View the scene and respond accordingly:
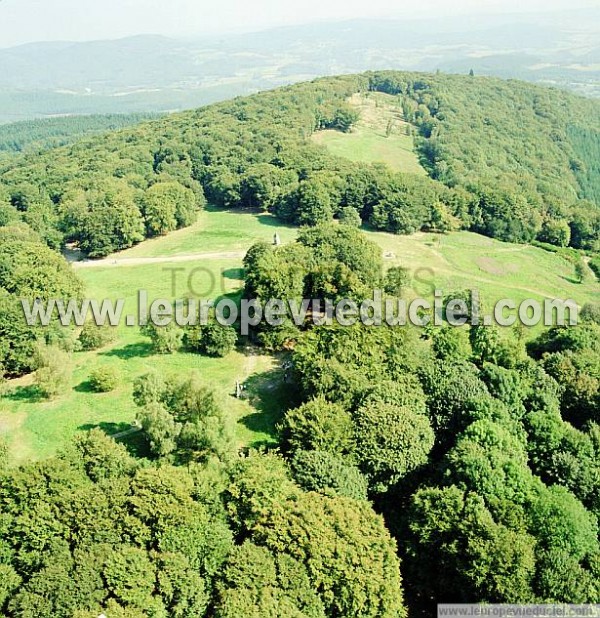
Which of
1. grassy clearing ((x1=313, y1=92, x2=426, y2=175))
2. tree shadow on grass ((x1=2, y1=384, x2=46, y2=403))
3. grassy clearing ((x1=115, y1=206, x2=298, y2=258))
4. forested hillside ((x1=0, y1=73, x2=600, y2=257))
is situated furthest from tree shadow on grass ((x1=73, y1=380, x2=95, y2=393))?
grassy clearing ((x1=313, y1=92, x2=426, y2=175))

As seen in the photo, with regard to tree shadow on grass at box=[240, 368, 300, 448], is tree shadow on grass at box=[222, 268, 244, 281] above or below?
above

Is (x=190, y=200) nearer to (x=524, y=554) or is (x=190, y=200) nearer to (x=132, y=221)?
(x=132, y=221)

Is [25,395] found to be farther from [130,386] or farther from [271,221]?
[271,221]

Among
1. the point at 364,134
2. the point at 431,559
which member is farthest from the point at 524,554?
the point at 364,134

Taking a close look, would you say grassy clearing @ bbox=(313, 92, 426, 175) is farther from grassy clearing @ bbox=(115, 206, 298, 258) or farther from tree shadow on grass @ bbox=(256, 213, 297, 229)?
grassy clearing @ bbox=(115, 206, 298, 258)

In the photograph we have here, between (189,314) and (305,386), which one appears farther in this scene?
(189,314)

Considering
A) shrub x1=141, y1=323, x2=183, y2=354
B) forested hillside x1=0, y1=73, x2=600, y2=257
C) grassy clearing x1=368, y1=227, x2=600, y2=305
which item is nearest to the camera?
shrub x1=141, y1=323, x2=183, y2=354

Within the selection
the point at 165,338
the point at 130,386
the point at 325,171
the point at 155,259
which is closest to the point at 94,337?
the point at 165,338
